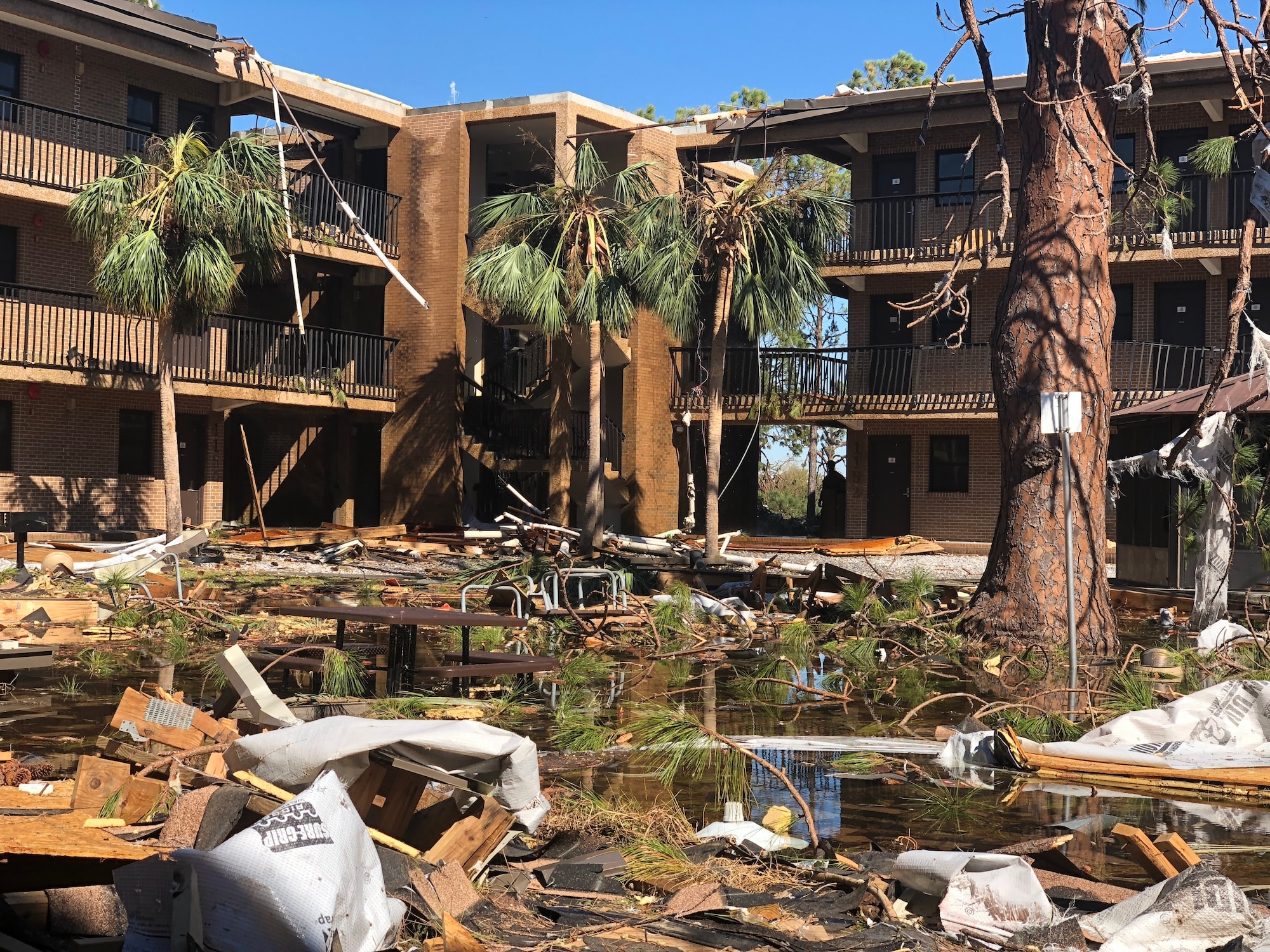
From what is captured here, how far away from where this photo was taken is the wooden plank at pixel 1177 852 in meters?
5.01

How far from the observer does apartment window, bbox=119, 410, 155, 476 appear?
89.7 ft

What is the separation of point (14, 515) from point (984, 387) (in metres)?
19.5

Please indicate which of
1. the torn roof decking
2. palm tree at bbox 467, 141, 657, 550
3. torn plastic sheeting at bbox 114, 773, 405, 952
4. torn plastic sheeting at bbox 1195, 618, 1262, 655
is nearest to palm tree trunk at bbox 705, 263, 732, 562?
palm tree at bbox 467, 141, 657, 550

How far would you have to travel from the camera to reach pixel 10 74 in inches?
1008

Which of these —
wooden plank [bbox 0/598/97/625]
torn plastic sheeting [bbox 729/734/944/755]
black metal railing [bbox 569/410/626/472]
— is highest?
black metal railing [bbox 569/410/626/472]

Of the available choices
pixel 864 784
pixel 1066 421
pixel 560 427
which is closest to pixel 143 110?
pixel 560 427

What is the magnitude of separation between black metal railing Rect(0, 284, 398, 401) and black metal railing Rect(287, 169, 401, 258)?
6.70 feet

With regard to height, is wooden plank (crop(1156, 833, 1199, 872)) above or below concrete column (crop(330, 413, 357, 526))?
below

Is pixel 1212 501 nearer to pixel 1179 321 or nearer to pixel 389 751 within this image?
pixel 389 751

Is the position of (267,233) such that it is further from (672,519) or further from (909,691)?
(909,691)

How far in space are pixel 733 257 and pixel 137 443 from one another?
12.7 meters

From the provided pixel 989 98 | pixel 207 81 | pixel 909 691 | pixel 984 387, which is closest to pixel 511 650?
pixel 909 691

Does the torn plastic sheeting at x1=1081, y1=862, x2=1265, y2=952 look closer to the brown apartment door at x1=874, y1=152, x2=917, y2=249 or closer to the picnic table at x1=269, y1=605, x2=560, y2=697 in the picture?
the picnic table at x1=269, y1=605, x2=560, y2=697

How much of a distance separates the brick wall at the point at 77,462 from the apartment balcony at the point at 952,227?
48.5ft
